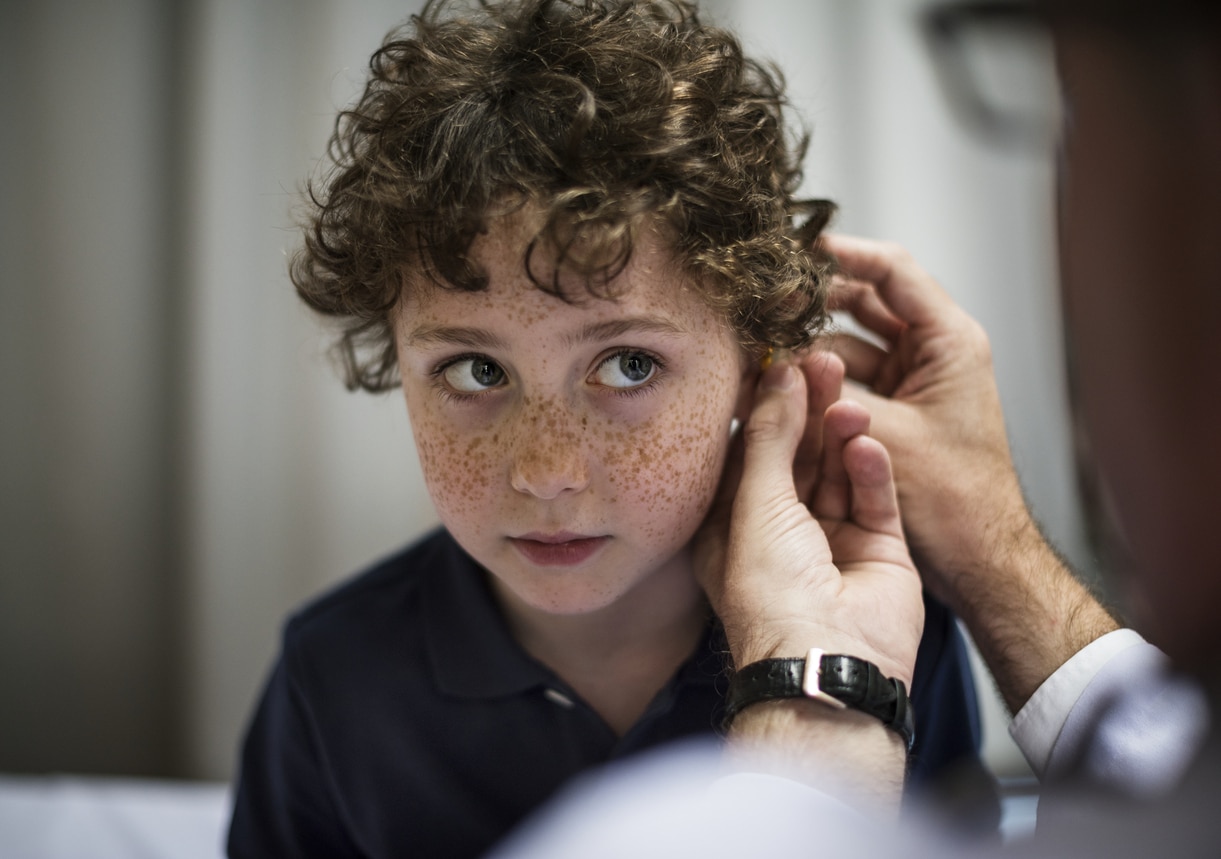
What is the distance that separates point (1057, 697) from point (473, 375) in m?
0.68

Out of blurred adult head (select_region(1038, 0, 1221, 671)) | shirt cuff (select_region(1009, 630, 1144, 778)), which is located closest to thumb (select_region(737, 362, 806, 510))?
shirt cuff (select_region(1009, 630, 1144, 778))

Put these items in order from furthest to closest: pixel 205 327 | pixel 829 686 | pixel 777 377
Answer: pixel 205 327 → pixel 777 377 → pixel 829 686

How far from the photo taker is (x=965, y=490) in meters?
1.05

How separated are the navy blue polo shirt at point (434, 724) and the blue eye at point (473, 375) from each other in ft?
1.02

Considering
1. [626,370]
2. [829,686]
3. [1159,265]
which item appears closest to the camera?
[1159,265]

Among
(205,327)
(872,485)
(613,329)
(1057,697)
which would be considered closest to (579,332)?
(613,329)

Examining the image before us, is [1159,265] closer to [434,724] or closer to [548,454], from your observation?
[548,454]

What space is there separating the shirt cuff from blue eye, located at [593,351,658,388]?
1.73 ft

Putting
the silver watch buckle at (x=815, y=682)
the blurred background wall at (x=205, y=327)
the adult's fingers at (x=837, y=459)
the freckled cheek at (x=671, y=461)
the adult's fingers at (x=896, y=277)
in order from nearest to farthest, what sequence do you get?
the silver watch buckle at (x=815, y=682)
the freckled cheek at (x=671, y=461)
the adult's fingers at (x=837, y=459)
the adult's fingers at (x=896, y=277)
the blurred background wall at (x=205, y=327)

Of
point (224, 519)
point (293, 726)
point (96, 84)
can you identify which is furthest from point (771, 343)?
point (96, 84)

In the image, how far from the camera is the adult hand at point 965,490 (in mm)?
1006

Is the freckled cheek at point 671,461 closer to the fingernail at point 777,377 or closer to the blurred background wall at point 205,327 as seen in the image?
the fingernail at point 777,377

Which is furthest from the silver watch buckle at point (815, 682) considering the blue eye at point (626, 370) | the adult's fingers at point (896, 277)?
the adult's fingers at point (896, 277)

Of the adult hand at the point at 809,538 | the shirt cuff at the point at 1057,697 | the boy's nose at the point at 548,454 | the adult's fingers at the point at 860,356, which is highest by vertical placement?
the adult's fingers at the point at 860,356
